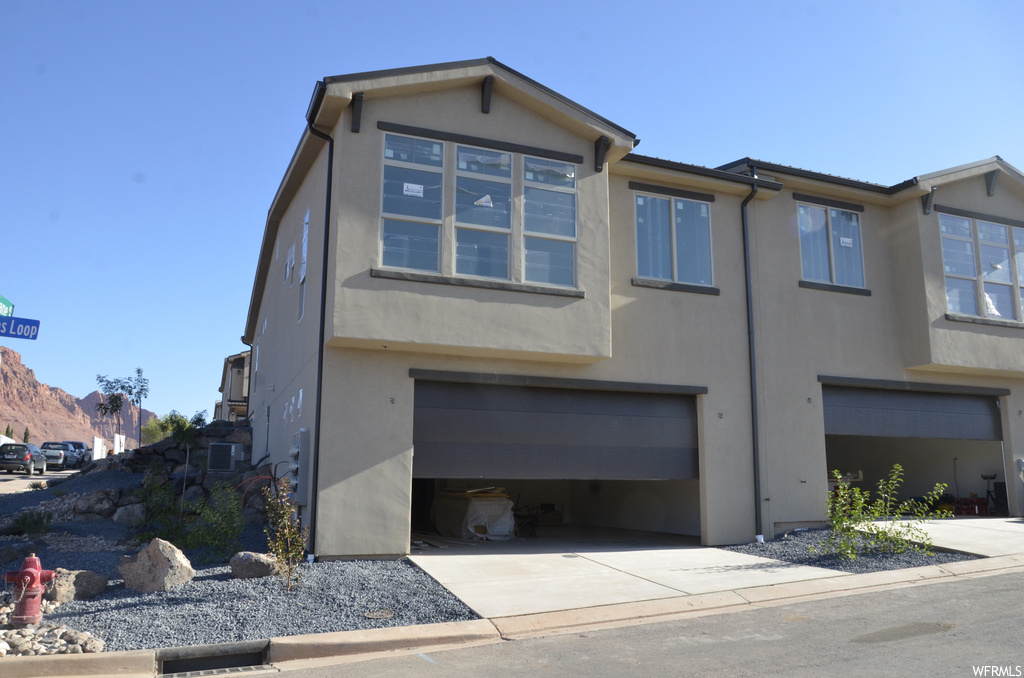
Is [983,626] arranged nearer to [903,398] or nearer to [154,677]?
[154,677]

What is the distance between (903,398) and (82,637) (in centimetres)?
1429

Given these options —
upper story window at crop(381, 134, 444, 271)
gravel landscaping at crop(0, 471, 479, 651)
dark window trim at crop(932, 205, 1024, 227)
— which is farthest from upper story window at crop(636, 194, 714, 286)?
gravel landscaping at crop(0, 471, 479, 651)

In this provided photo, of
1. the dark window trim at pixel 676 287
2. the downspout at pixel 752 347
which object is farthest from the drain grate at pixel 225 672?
the downspout at pixel 752 347

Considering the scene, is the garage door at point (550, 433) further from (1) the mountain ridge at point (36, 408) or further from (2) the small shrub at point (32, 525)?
(1) the mountain ridge at point (36, 408)

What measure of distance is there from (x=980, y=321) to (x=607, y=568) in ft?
31.5

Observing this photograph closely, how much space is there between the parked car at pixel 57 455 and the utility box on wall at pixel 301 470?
31.0m

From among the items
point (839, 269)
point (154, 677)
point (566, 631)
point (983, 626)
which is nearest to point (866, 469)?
point (839, 269)

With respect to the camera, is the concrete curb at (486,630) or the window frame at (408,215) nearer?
the concrete curb at (486,630)

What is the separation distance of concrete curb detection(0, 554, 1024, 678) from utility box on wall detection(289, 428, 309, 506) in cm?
407

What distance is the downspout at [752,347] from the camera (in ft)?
44.7

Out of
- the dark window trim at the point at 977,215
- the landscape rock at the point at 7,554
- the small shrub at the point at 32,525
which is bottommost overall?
the landscape rock at the point at 7,554

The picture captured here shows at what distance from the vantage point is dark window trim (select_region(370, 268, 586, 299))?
11.3 metres

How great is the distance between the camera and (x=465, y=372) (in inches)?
473

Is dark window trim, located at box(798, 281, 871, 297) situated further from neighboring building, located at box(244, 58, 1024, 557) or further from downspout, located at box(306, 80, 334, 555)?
downspout, located at box(306, 80, 334, 555)
